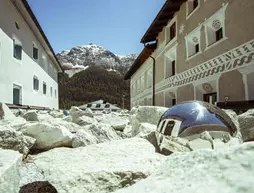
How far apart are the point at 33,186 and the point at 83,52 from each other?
2115 inches

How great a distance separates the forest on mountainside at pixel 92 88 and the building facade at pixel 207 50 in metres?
16.4

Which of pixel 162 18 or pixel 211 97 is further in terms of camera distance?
pixel 162 18

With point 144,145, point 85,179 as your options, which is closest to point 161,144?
point 144,145

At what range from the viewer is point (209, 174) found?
696 millimetres

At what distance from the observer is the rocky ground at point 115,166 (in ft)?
2.21

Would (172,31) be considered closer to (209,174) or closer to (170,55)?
(170,55)

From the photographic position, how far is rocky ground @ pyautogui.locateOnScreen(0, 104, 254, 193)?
2.21 feet

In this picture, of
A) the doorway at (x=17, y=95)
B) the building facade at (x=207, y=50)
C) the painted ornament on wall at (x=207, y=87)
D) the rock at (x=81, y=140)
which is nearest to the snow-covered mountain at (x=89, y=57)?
the building facade at (x=207, y=50)

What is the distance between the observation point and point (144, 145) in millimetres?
1846

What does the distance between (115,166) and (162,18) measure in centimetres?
1056

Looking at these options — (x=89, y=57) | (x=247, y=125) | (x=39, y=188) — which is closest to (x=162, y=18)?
(x=247, y=125)

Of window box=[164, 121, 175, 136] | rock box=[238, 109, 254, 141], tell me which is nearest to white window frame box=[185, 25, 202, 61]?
rock box=[238, 109, 254, 141]

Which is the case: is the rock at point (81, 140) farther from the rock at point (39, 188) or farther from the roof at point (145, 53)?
the roof at point (145, 53)

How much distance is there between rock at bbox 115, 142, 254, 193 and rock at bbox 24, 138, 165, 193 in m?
0.38
